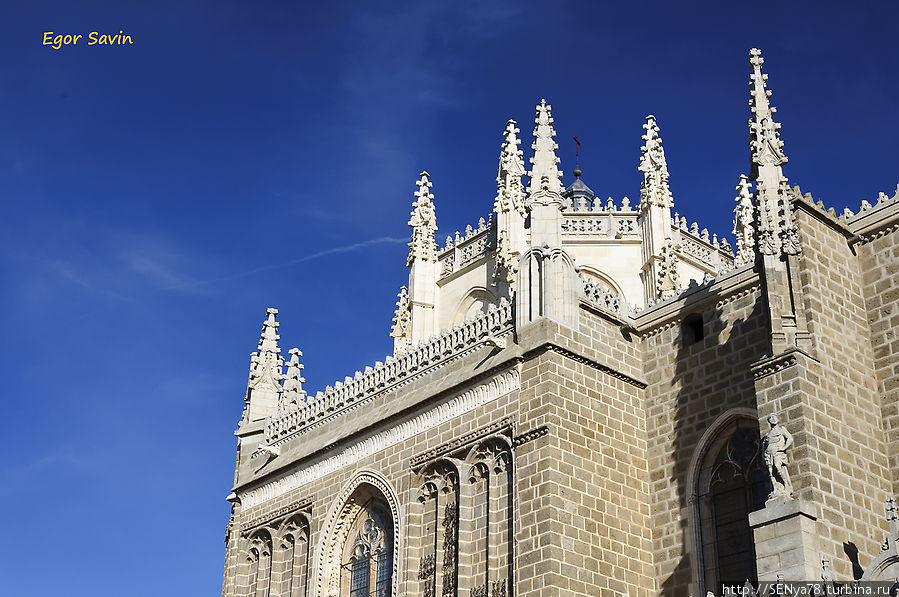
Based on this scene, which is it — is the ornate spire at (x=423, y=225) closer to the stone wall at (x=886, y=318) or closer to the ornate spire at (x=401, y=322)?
the ornate spire at (x=401, y=322)

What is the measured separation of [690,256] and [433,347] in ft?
50.9

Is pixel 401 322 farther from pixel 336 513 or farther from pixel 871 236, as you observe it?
pixel 871 236

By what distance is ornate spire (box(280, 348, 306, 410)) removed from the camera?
27.8m

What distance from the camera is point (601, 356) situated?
2131cm

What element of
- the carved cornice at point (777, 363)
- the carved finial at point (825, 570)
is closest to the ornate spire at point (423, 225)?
the carved cornice at point (777, 363)

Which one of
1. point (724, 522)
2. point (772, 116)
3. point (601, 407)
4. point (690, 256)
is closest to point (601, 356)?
point (601, 407)

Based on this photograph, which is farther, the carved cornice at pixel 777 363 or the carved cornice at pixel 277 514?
the carved cornice at pixel 277 514

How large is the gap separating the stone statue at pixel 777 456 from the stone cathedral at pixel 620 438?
3cm

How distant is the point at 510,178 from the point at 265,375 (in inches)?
445

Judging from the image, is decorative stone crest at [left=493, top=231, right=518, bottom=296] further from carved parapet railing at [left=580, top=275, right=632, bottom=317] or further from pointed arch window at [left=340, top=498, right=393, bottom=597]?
pointed arch window at [left=340, top=498, right=393, bottom=597]

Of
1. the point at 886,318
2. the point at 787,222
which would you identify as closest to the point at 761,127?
the point at 787,222

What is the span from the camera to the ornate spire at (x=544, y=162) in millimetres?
22312

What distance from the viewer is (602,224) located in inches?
1439

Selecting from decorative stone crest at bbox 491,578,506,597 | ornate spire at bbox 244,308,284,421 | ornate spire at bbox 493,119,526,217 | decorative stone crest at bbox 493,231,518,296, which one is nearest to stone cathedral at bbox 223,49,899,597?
decorative stone crest at bbox 491,578,506,597
